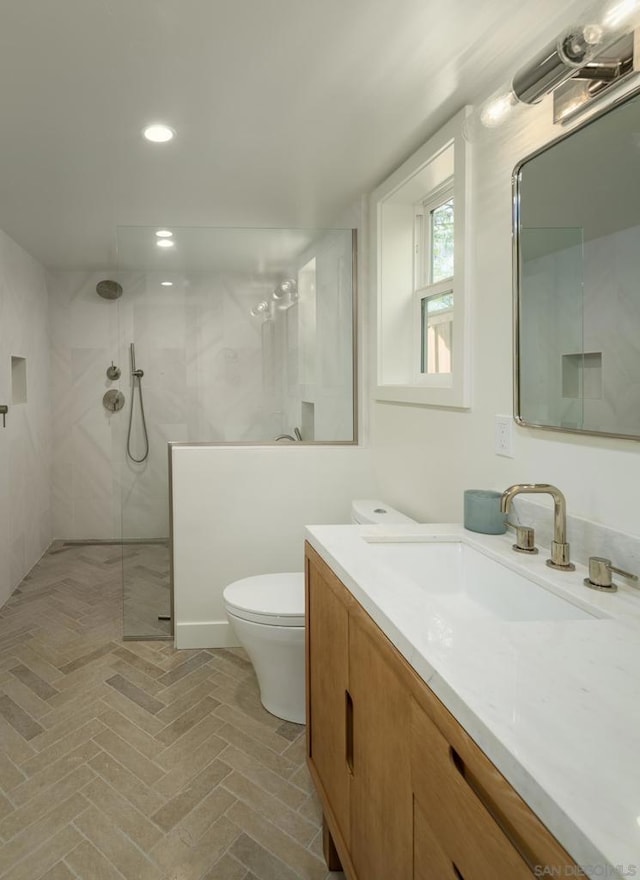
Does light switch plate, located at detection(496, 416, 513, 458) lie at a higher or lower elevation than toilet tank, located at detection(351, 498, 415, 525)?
higher

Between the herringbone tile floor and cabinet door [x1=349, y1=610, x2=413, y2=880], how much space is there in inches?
20.2

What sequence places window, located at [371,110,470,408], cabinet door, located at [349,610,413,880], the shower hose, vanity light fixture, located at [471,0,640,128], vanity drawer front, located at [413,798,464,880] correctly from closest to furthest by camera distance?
vanity drawer front, located at [413,798,464,880]
cabinet door, located at [349,610,413,880]
vanity light fixture, located at [471,0,640,128]
window, located at [371,110,470,408]
the shower hose

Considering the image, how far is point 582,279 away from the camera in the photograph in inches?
51.4

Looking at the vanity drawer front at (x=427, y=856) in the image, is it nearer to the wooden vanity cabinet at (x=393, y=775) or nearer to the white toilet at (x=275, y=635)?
the wooden vanity cabinet at (x=393, y=775)

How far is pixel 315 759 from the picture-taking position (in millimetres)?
1561

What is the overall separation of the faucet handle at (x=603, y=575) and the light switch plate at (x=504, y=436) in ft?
1.83

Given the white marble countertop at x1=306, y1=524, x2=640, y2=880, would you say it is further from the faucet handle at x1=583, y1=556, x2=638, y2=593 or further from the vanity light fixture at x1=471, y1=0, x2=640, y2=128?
the vanity light fixture at x1=471, y1=0, x2=640, y2=128

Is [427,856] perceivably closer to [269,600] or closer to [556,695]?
[556,695]

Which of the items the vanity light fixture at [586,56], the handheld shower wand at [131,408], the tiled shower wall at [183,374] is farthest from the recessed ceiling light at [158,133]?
the vanity light fixture at [586,56]

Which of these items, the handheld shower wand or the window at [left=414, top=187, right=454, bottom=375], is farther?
the handheld shower wand

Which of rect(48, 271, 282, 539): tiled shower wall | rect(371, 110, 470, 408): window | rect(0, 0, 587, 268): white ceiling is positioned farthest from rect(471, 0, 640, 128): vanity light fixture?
rect(48, 271, 282, 539): tiled shower wall

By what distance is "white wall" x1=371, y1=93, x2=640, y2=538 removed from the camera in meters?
1.27

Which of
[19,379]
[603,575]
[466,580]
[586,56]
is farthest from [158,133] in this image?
[19,379]

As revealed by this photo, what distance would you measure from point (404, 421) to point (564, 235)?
1193 millimetres
